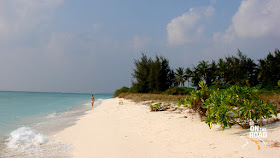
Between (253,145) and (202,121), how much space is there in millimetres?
2524

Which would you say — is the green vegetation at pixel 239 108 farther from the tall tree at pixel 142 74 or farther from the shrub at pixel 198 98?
the tall tree at pixel 142 74

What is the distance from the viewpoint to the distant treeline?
32875mm

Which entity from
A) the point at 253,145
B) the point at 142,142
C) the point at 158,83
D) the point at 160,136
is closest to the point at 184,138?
the point at 160,136

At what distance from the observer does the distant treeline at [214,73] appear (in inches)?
1294

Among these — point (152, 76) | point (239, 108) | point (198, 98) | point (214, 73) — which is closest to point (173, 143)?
point (239, 108)

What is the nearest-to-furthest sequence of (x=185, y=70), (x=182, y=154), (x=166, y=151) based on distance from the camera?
(x=182, y=154), (x=166, y=151), (x=185, y=70)

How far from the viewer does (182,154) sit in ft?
10.9

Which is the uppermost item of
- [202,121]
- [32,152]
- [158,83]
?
[158,83]

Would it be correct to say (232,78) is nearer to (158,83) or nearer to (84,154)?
(158,83)

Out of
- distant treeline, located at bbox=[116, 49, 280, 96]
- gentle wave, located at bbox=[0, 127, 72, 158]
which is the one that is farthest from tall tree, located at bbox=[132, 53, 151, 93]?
gentle wave, located at bbox=[0, 127, 72, 158]

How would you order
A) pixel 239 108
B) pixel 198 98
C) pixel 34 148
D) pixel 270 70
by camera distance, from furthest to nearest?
pixel 270 70, pixel 198 98, pixel 34 148, pixel 239 108

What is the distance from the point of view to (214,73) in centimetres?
4028

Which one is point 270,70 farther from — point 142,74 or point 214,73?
point 142,74

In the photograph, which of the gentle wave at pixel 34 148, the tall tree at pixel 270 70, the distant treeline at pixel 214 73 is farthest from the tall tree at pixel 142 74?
the gentle wave at pixel 34 148
